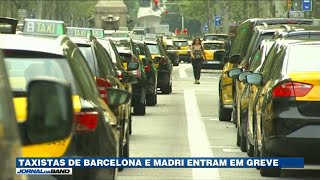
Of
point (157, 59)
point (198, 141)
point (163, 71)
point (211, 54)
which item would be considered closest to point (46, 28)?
point (198, 141)

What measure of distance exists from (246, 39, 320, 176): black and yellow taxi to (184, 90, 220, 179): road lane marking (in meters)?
0.76

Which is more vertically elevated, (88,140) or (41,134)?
(41,134)

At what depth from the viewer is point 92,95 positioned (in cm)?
722

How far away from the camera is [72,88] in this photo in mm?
6555

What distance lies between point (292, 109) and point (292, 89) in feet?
0.75

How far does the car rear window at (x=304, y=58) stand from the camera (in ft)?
37.0

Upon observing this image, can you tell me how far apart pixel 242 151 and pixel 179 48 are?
59.5 meters

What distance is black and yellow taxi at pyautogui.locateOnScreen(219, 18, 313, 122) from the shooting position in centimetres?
1920

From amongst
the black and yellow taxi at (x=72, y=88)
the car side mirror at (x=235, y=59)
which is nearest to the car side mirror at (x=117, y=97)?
the black and yellow taxi at (x=72, y=88)

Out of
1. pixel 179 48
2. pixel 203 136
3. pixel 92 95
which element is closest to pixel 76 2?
pixel 179 48

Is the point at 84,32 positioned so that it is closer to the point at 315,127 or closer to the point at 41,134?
the point at 315,127

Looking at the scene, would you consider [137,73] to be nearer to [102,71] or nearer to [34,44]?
[102,71]

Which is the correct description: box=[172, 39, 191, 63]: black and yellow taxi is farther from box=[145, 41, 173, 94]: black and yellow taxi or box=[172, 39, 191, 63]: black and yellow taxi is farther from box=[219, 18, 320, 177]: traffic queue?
box=[219, 18, 320, 177]: traffic queue

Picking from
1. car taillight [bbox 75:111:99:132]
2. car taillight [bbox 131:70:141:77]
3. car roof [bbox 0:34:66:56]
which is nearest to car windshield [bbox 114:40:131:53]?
car taillight [bbox 131:70:141:77]
